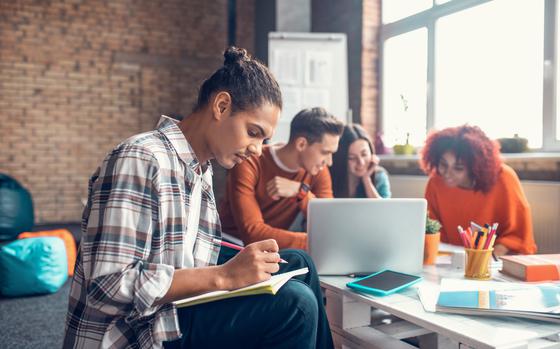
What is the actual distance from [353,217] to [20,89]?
566 centimetres

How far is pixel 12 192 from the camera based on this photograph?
4375 mm

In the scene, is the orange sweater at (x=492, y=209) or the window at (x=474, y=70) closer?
the orange sweater at (x=492, y=209)

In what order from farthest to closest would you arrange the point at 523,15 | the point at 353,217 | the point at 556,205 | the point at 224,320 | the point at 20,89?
the point at 20,89 → the point at 523,15 → the point at 556,205 → the point at 353,217 → the point at 224,320

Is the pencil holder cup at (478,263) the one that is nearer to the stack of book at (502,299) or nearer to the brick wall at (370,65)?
the stack of book at (502,299)

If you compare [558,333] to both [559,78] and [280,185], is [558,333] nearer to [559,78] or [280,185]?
[280,185]

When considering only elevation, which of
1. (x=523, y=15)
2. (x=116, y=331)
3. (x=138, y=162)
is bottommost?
(x=116, y=331)

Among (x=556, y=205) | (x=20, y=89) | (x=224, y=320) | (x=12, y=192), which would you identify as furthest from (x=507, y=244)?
(x=20, y=89)

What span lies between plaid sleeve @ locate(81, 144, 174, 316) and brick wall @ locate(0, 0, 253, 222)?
18.2 feet

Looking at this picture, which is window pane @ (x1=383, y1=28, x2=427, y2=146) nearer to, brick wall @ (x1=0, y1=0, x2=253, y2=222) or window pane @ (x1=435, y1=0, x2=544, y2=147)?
window pane @ (x1=435, y1=0, x2=544, y2=147)

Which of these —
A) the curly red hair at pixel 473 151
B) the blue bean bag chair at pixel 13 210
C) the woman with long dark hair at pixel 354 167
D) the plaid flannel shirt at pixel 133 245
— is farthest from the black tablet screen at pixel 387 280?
the blue bean bag chair at pixel 13 210

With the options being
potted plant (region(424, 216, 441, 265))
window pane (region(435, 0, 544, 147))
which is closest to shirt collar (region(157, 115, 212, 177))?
potted plant (region(424, 216, 441, 265))

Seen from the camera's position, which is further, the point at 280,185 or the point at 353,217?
the point at 280,185

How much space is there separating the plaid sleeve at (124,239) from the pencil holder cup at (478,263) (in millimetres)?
895

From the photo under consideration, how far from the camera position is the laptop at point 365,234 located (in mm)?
1438
